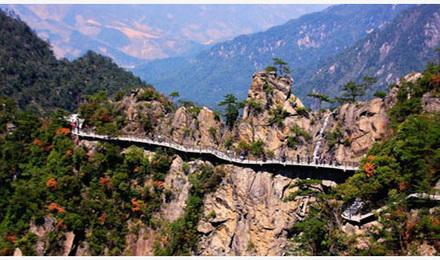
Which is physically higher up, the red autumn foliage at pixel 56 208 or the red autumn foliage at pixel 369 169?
the red autumn foliage at pixel 369 169

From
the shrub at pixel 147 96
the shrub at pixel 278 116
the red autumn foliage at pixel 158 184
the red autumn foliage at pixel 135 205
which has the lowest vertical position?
the red autumn foliage at pixel 135 205

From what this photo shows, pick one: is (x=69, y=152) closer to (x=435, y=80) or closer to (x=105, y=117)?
(x=105, y=117)

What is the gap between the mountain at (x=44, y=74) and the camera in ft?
328

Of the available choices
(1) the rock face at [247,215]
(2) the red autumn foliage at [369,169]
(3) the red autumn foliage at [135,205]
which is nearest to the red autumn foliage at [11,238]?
(3) the red autumn foliage at [135,205]

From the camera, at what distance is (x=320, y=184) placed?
42125 millimetres

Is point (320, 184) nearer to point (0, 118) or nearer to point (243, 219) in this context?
point (243, 219)

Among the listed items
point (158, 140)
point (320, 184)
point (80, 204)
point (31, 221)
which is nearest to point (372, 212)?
point (320, 184)

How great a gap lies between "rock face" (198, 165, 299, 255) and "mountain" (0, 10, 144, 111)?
54.3 metres

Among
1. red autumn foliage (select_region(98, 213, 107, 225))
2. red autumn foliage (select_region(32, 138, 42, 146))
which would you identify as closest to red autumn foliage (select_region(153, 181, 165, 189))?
red autumn foliage (select_region(98, 213, 107, 225))

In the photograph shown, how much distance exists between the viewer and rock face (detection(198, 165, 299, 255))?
42.4 metres

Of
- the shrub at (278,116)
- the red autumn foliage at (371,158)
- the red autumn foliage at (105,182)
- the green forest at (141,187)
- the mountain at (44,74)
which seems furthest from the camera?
the mountain at (44,74)

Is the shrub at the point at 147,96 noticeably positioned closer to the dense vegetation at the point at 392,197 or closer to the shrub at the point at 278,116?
the shrub at the point at 278,116

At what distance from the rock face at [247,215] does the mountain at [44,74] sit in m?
54.3

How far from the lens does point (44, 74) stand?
110 metres
